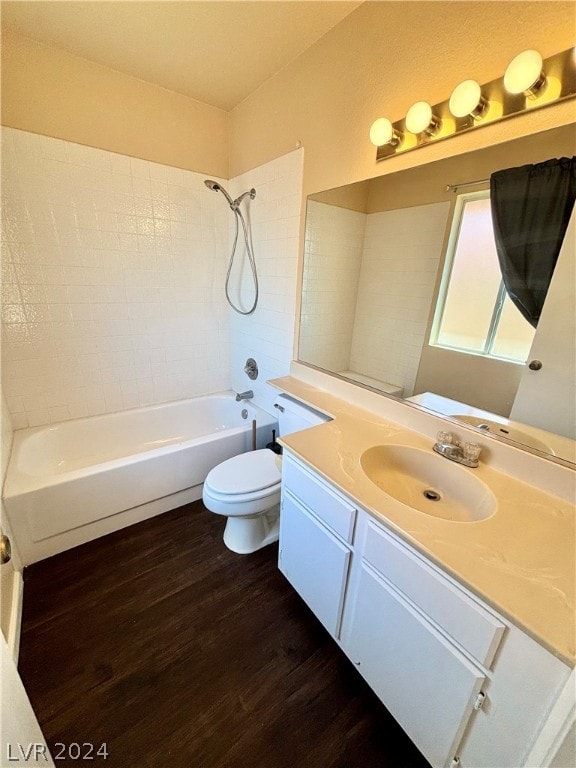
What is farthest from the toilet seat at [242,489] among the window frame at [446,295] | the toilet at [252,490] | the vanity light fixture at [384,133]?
the vanity light fixture at [384,133]

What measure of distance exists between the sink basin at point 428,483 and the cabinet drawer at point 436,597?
21 cm

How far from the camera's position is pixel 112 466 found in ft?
5.64

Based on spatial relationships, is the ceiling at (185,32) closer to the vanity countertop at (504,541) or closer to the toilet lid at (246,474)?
the vanity countertop at (504,541)

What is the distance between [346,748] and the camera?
1008 millimetres

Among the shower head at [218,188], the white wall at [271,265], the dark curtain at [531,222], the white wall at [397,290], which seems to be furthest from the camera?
the shower head at [218,188]

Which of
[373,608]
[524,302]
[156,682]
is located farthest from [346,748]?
[524,302]

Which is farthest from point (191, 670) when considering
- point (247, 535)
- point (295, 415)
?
point (295, 415)

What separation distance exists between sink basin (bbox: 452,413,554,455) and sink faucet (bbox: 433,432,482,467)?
82 mm

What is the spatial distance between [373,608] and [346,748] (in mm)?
497

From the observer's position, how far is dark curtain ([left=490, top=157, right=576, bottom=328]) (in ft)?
2.99

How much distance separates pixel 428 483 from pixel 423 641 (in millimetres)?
499

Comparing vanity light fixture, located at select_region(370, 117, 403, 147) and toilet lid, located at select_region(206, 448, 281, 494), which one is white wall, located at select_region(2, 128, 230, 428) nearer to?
toilet lid, located at select_region(206, 448, 281, 494)

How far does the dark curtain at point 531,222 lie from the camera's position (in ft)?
2.99

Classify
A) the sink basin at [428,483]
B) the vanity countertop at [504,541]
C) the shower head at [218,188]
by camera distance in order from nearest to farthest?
1. the vanity countertop at [504,541]
2. the sink basin at [428,483]
3. the shower head at [218,188]
